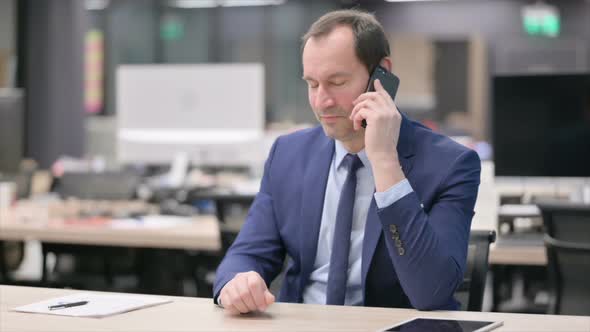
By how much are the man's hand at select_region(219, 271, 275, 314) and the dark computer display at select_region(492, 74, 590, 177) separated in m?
2.94

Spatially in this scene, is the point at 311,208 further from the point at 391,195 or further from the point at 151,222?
the point at 151,222

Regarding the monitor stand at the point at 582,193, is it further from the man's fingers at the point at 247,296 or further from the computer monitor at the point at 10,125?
the computer monitor at the point at 10,125

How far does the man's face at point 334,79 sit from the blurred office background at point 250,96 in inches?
8.9

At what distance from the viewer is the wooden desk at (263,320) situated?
1833 mm

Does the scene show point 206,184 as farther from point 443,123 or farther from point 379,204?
point 443,123

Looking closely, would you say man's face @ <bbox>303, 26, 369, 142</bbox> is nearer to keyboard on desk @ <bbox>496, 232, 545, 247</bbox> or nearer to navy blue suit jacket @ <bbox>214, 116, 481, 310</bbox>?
navy blue suit jacket @ <bbox>214, 116, 481, 310</bbox>

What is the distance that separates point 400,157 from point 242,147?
306cm

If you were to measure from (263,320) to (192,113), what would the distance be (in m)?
3.45

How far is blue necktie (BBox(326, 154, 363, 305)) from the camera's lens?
227 centimetres

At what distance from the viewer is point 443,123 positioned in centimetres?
1388

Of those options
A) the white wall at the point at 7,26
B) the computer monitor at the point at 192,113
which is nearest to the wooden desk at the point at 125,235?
the computer monitor at the point at 192,113

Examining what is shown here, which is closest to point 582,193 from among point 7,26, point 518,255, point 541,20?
point 518,255

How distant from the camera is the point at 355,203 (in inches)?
92.0

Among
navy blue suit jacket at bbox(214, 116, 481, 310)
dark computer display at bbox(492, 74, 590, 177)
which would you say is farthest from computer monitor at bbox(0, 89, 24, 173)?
navy blue suit jacket at bbox(214, 116, 481, 310)
